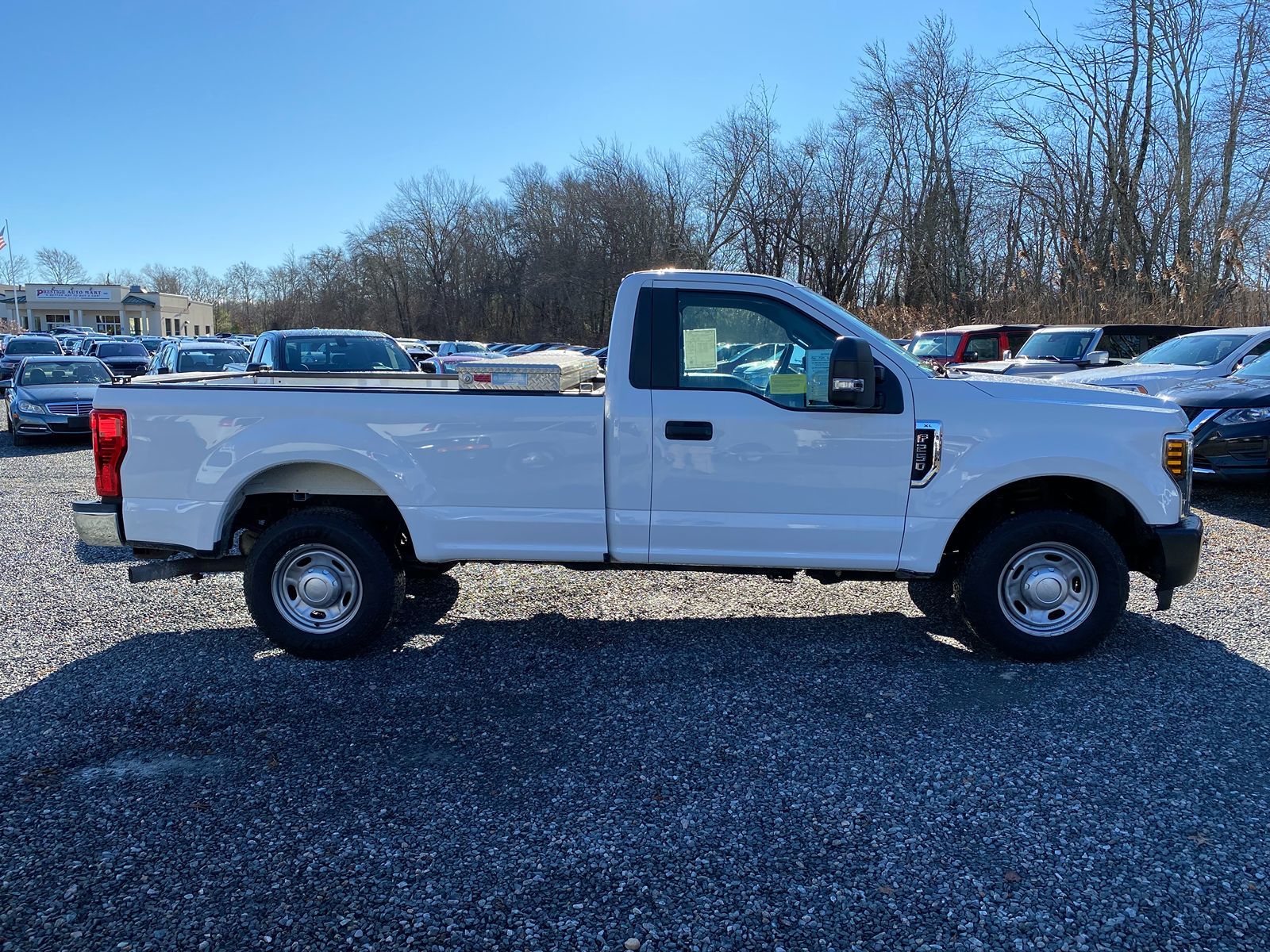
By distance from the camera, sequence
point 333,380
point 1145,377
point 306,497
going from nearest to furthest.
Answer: point 306,497 < point 333,380 < point 1145,377

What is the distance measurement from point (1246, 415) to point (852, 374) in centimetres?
707

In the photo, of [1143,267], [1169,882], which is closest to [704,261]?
[1143,267]

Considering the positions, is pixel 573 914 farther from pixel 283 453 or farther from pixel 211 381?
pixel 211 381

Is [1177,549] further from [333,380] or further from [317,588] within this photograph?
[333,380]

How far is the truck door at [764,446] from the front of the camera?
4.64 metres

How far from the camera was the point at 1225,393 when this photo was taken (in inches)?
370

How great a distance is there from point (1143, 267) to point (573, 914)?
3008cm

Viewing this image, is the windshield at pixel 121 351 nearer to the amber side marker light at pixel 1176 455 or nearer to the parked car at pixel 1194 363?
the parked car at pixel 1194 363

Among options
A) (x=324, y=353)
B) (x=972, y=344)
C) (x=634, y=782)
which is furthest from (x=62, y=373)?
(x=634, y=782)

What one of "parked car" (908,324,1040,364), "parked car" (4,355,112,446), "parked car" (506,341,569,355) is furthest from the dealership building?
"parked car" (908,324,1040,364)

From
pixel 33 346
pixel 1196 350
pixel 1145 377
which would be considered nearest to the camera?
pixel 1145 377

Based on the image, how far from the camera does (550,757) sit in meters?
3.84

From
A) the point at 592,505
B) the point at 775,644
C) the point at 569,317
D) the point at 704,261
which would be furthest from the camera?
the point at 569,317

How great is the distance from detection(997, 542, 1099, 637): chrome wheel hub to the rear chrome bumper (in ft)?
16.2
